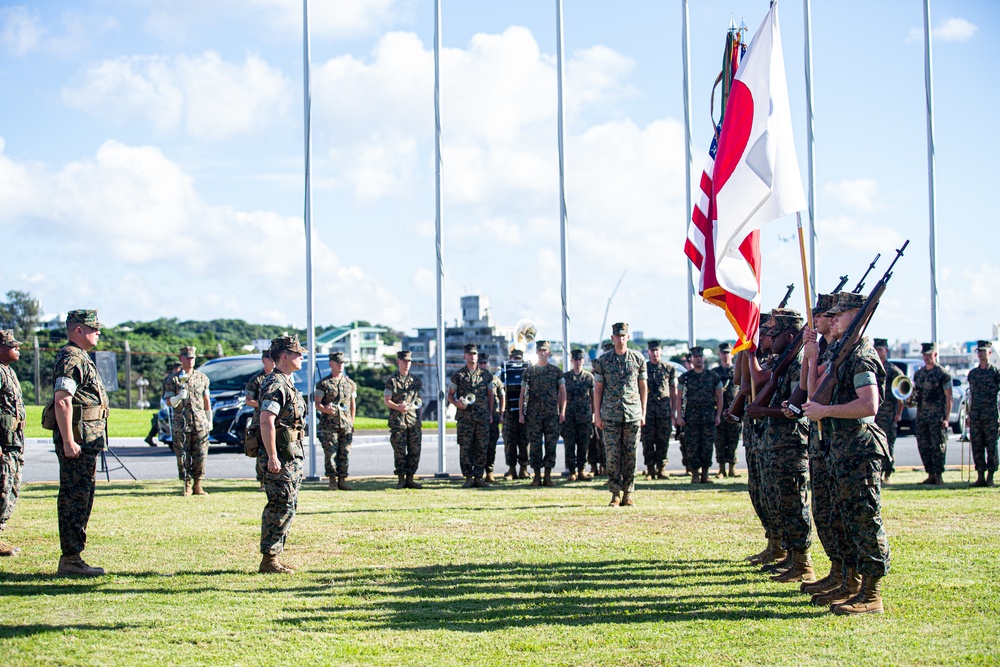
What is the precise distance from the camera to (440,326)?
1689cm

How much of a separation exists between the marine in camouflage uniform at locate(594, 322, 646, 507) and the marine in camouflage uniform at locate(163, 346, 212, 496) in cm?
583

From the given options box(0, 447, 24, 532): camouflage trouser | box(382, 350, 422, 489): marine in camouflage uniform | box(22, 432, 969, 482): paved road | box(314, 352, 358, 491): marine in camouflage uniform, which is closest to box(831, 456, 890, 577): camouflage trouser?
box(0, 447, 24, 532): camouflage trouser

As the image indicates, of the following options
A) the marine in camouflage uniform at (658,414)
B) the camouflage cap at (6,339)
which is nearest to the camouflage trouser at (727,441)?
the marine in camouflage uniform at (658,414)

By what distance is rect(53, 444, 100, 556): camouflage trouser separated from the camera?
852 centimetres

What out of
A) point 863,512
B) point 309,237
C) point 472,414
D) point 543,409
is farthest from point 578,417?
point 863,512

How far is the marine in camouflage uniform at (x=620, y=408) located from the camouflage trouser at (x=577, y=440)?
12.1 feet

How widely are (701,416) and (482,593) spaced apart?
8640mm

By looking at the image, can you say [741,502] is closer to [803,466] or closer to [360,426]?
[803,466]

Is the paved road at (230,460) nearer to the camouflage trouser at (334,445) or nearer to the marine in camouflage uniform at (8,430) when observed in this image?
the camouflage trouser at (334,445)

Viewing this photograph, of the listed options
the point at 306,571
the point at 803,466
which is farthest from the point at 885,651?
the point at 306,571

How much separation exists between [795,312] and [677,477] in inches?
332

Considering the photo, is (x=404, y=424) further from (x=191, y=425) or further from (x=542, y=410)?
(x=191, y=425)

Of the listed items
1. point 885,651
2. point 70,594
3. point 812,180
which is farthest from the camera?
point 812,180

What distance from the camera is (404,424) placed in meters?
15.1
